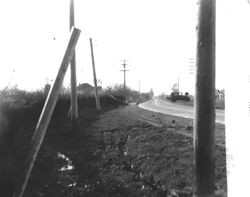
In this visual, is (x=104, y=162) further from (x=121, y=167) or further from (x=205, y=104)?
(x=205, y=104)

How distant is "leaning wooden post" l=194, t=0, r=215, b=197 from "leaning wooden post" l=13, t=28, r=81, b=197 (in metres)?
2.39

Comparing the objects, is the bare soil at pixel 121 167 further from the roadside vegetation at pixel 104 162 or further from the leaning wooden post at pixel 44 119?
the leaning wooden post at pixel 44 119

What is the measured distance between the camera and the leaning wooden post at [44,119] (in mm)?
4030

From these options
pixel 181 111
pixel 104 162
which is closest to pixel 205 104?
pixel 104 162

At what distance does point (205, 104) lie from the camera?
102 inches

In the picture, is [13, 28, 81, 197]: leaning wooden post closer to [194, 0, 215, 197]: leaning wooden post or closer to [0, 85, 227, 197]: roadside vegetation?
[0, 85, 227, 197]: roadside vegetation

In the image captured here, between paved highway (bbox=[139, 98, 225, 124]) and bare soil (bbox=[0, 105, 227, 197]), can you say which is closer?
bare soil (bbox=[0, 105, 227, 197])

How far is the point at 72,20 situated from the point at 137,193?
10.1 metres

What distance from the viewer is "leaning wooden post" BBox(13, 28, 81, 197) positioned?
403cm

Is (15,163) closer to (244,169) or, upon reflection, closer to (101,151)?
(101,151)

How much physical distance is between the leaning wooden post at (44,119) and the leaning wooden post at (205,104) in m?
2.39

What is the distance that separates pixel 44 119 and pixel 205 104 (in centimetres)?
259

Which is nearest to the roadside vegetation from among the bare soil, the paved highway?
the bare soil

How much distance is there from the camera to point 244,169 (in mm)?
2957
